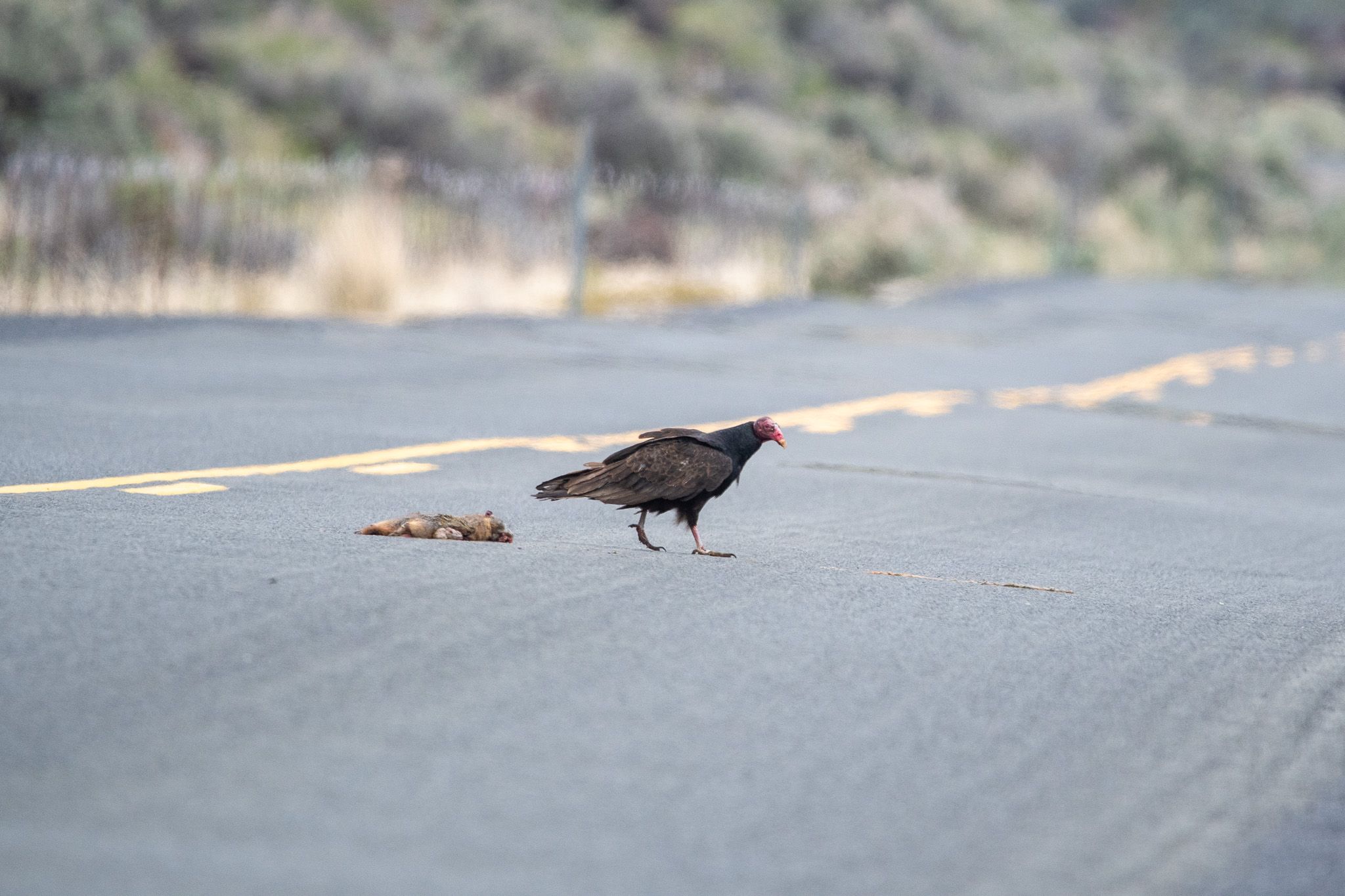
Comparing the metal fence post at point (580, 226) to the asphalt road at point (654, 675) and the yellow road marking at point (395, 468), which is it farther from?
the yellow road marking at point (395, 468)

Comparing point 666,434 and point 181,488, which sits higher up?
point 666,434

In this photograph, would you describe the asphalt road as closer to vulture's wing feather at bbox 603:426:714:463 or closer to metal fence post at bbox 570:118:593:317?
vulture's wing feather at bbox 603:426:714:463

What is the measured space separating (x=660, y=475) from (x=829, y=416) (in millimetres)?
6382

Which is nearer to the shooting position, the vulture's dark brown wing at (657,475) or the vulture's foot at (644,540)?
the vulture's dark brown wing at (657,475)

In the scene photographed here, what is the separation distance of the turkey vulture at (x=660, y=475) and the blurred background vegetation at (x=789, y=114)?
20164 mm

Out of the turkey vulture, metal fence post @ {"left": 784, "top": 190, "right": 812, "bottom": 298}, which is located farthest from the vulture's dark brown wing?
metal fence post @ {"left": 784, "top": 190, "right": 812, "bottom": 298}

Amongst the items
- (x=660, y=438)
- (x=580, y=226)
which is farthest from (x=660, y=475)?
(x=580, y=226)

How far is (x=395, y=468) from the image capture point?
922 centimetres

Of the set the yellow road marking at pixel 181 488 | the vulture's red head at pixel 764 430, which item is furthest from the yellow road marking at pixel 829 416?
the vulture's red head at pixel 764 430

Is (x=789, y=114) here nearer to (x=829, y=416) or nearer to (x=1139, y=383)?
(x=1139, y=383)

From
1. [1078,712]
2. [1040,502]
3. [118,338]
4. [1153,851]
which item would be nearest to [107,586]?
[1078,712]

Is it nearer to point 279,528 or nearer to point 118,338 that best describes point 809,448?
point 279,528

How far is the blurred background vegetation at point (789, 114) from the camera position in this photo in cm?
3039

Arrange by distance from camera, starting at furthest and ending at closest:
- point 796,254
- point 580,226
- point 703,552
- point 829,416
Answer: point 796,254 < point 580,226 < point 829,416 < point 703,552
